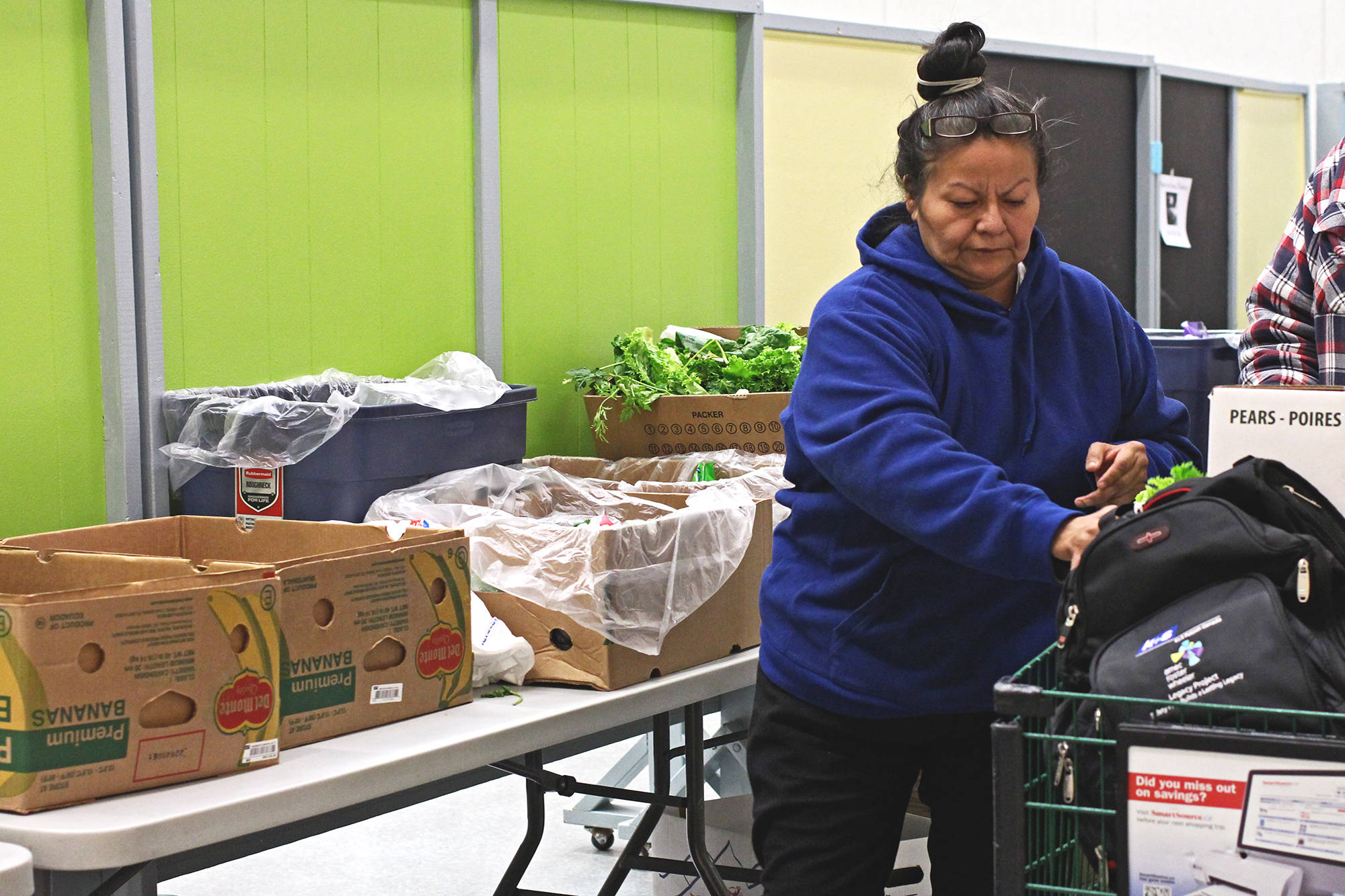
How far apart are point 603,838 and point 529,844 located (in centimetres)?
89

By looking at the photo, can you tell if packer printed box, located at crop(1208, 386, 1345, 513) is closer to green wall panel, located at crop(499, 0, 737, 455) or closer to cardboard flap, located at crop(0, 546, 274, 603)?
cardboard flap, located at crop(0, 546, 274, 603)

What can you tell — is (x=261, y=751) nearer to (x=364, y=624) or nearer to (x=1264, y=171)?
(x=364, y=624)

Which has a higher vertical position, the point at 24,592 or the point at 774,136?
the point at 774,136

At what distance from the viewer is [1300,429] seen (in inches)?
46.1

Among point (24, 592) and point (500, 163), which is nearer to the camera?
point (24, 592)

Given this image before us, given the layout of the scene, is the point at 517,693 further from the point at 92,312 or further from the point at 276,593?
the point at 92,312

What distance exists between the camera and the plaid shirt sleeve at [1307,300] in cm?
196

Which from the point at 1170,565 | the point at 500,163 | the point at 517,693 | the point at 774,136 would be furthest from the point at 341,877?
the point at 1170,565

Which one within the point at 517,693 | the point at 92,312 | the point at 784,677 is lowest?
the point at 517,693

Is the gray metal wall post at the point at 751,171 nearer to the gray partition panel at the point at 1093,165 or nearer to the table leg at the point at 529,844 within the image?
the table leg at the point at 529,844

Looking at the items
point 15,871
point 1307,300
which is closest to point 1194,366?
point 1307,300

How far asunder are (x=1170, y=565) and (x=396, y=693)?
1.05 metres

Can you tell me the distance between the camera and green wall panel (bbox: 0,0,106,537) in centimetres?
209

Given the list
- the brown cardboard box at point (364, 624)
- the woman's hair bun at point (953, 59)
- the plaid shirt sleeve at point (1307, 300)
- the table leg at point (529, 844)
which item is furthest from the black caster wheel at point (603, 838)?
the woman's hair bun at point (953, 59)
